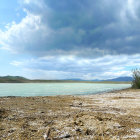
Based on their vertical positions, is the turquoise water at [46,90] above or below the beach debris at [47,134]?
below

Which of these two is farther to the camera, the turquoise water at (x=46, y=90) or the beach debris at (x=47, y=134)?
the turquoise water at (x=46, y=90)

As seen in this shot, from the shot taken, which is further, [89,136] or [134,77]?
[134,77]

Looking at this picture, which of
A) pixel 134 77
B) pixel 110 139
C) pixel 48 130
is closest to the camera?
pixel 110 139

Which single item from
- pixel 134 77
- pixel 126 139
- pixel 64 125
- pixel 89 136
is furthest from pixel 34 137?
pixel 134 77

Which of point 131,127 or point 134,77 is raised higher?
point 134,77

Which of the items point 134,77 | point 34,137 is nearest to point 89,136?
point 34,137

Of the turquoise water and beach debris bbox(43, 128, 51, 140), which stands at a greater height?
beach debris bbox(43, 128, 51, 140)

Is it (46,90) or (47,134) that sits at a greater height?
(47,134)

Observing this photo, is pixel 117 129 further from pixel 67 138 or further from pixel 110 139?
pixel 67 138

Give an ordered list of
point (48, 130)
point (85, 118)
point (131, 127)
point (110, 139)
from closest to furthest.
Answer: point (110, 139) → point (48, 130) → point (131, 127) → point (85, 118)

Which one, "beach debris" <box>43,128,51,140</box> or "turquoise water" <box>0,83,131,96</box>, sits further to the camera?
"turquoise water" <box>0,83,131,96</box>

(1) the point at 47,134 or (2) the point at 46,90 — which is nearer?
(1) the point at 47,134

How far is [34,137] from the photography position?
3.52 m

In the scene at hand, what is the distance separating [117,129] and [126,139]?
65cm
